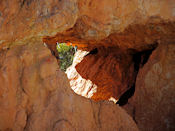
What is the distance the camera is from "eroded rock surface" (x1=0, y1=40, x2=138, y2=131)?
3035 millimetres

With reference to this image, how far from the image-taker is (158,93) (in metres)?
5.31

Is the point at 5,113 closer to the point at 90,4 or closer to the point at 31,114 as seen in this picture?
the point at 31,114

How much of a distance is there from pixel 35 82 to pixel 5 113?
519 millimetres

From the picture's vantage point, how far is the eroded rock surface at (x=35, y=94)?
3035mm

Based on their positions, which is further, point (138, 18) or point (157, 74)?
point (157, 74)

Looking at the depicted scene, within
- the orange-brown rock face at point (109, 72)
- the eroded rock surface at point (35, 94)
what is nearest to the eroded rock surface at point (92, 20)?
the eroded rock surface at point (35, 94)

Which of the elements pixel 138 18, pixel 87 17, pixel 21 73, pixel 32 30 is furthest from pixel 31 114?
pixel 138 18

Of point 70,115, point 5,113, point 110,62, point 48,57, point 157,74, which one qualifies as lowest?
point 110,62

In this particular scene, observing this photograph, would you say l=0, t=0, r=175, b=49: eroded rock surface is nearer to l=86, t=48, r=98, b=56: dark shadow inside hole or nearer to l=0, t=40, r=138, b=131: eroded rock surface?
l=0, t=40, r=138, b=131: eroded rock surface

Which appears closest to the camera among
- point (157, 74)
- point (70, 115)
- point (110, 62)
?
point (70, 115)

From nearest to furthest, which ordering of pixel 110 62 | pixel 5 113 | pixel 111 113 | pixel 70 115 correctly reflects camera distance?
1. pixel 5 113
2. pixel 70 115
3. pixel 111 113
4. pixel 110 62

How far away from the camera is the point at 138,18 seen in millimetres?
4523

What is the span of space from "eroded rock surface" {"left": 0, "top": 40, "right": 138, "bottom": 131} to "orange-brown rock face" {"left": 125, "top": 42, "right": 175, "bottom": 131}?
2245 millimetres

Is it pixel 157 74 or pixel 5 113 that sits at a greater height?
pixel 5 113
